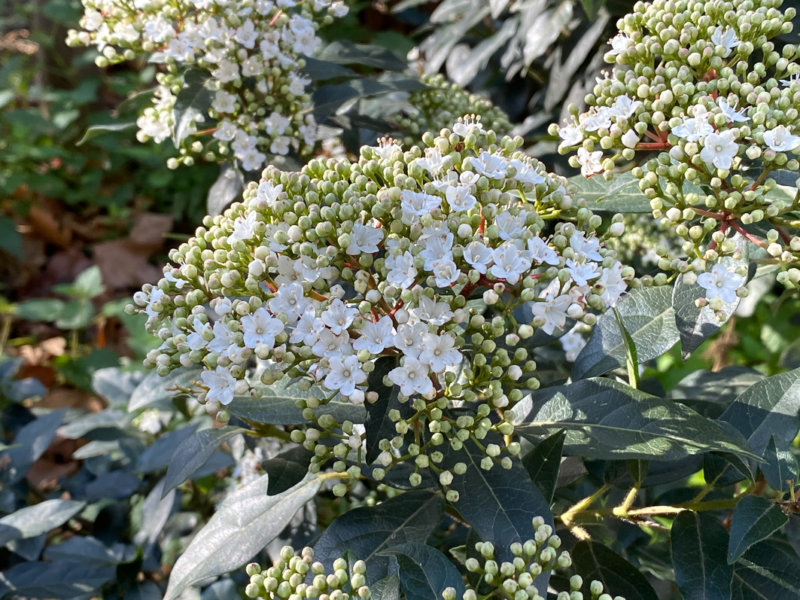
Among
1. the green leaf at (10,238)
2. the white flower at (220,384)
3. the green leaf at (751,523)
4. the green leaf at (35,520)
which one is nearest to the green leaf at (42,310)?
the green leaf at (10,238)

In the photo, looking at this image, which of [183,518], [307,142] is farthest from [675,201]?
[183,518]

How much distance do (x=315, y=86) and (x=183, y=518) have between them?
1.27 m

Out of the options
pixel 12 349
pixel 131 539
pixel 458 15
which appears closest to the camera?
pixel 131 539

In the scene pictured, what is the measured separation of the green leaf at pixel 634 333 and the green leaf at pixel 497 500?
0.23 metres

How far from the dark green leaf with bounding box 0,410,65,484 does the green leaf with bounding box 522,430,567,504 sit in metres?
1.42

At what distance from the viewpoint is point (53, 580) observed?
1.82 meters

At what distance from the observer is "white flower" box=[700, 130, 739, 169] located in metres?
1.19

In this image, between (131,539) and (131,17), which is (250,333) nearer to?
(131,17)

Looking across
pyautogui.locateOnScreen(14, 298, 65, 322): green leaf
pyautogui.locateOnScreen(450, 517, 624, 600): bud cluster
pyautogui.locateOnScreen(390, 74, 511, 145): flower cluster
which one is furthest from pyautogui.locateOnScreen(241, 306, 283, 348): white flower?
pyautogui.locateOnScreen(14, 298, 65, 322): green leaf

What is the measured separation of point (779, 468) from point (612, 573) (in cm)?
33

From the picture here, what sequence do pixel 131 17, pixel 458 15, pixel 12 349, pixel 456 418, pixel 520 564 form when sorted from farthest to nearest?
pixel 12 349 → pixel 458 15 → pixel 131 17 → pixel 456 418 → pixel 520 564

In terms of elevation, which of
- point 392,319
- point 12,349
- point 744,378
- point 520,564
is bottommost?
point 12,349

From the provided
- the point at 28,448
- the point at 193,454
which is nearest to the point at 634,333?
the point at 193,454

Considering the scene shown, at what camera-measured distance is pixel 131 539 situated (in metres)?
2.09
